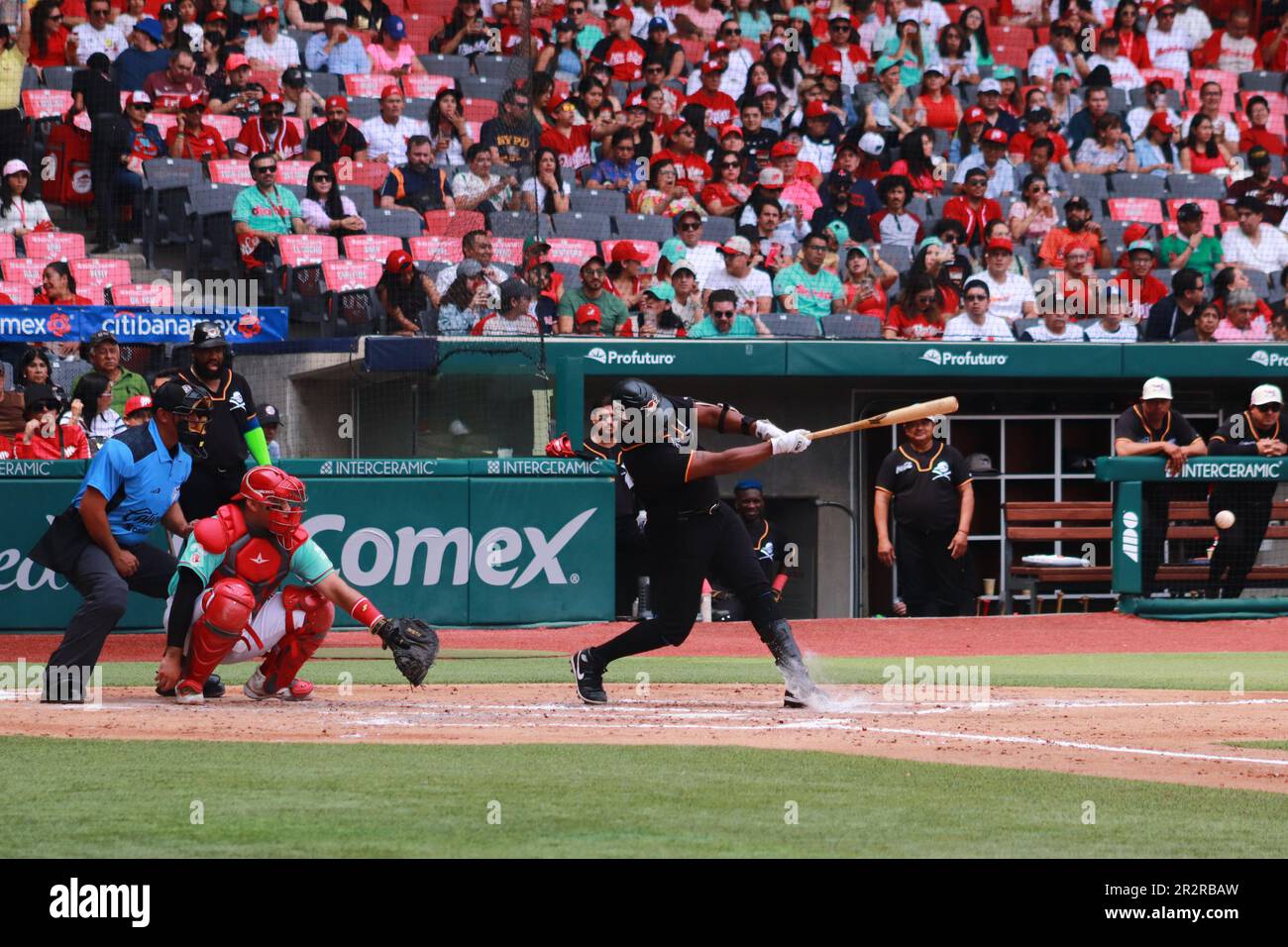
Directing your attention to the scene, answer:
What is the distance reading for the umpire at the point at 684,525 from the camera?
7.92 m

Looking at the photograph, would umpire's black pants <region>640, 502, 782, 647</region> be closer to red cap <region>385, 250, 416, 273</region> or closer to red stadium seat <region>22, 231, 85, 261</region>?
red cap <region>385, 250, 416, 273</region>

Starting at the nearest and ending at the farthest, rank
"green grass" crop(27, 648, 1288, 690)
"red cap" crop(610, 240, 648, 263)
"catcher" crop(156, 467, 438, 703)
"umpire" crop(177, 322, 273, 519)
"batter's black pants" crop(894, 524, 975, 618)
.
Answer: "catcher" crop(156, 467, 438, 703) → "umpire" crop(177, 322, 273, 519) → "green grass" crop(27, 648, 1288, 690) → "batter's black pants" crop(894, 524, 975, 618) → "red cap" crop(610, 240, 648, 263)

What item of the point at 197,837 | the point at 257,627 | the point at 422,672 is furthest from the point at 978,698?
the point at 197,837

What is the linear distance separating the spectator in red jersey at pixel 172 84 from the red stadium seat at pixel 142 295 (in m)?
2.76

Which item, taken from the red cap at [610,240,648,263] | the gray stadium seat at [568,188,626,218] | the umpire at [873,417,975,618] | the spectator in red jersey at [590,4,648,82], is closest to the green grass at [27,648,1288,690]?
the umpire at [873,417,975,618]

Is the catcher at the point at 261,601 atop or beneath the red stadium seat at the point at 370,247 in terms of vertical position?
beneath

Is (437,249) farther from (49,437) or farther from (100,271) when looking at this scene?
(49,437)

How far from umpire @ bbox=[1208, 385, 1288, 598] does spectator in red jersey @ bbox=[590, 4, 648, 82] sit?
8115 millimetres

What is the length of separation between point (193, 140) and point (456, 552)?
530 centimetres

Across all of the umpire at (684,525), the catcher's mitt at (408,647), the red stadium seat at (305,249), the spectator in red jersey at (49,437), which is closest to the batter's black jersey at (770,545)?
the red stadium seat at (305,249)

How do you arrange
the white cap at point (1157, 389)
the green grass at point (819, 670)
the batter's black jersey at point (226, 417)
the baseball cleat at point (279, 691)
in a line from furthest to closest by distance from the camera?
the white cap at point (1157, 389) → the green grass at point (819, 670) → the batter's black jersey at point (226, 417) → the baseball cleat at point (279, 691)

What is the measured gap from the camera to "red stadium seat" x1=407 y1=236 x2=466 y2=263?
47.5 ft

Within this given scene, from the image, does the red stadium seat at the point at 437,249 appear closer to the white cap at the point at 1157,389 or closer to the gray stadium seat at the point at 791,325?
the gray stadium seat at the point at 791,325

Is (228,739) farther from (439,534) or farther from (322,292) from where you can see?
(322,292)
